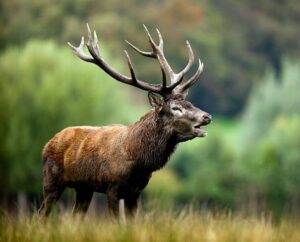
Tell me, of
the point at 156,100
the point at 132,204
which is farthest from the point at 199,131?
the point at 132,204

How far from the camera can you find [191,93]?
10438 centimetres

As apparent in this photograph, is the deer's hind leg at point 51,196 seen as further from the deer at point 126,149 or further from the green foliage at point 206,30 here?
the green foliage at point 206,30

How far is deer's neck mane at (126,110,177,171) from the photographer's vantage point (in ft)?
52.1

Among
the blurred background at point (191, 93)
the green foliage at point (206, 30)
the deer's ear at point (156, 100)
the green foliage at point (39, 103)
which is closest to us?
the deer's ear at point (156, 100)

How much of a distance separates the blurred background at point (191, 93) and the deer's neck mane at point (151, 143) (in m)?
2.05

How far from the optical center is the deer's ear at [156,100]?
52.0ft

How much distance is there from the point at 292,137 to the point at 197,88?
3803cm

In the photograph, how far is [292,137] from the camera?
6819cm

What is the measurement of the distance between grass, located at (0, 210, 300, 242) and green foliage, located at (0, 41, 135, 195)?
39.4m

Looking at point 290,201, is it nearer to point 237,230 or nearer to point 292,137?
point 292,137

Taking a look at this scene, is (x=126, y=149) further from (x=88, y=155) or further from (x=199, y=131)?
(x=199, y=131)

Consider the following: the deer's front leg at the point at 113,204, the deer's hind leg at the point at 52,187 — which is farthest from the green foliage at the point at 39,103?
the deer's front leg at the point at 113,204

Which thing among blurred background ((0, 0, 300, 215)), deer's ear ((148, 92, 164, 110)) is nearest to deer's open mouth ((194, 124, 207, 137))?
deer's ear ((148, 92, 164, 110))

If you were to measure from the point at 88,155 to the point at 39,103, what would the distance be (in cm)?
3919
